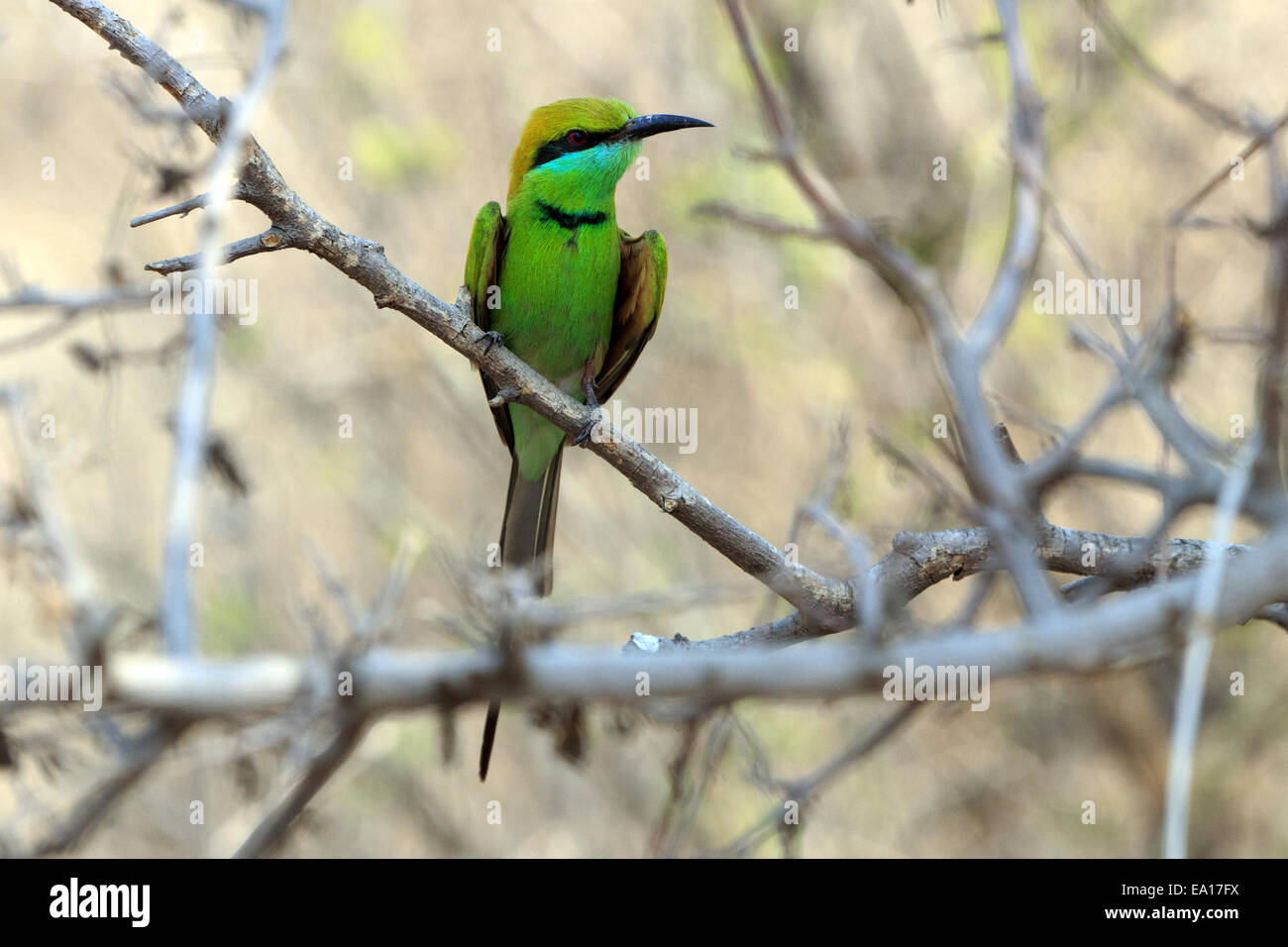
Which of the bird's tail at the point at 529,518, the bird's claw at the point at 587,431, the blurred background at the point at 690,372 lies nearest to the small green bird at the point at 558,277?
the bird's tail at the point at 529,518

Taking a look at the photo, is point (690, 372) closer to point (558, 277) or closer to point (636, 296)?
point (636, 296)

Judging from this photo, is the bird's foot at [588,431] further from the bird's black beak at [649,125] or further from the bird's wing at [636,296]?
the bird's black beak at [649,125]

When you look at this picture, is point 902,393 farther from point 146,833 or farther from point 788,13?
point 146,833

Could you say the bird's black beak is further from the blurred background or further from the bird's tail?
the blurred background

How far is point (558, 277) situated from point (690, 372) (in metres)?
3.04

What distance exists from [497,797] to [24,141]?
16.7ft

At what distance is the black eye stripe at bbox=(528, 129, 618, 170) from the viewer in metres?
4.12

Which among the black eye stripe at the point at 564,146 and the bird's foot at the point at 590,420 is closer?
the bird's foot at the point at 590,420

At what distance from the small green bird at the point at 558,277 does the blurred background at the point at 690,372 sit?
5.98 ft

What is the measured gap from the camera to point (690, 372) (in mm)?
6902

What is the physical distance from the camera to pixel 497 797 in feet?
22.5

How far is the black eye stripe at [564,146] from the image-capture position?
13.5ft

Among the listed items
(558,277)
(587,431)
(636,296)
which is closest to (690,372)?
(636,296)
